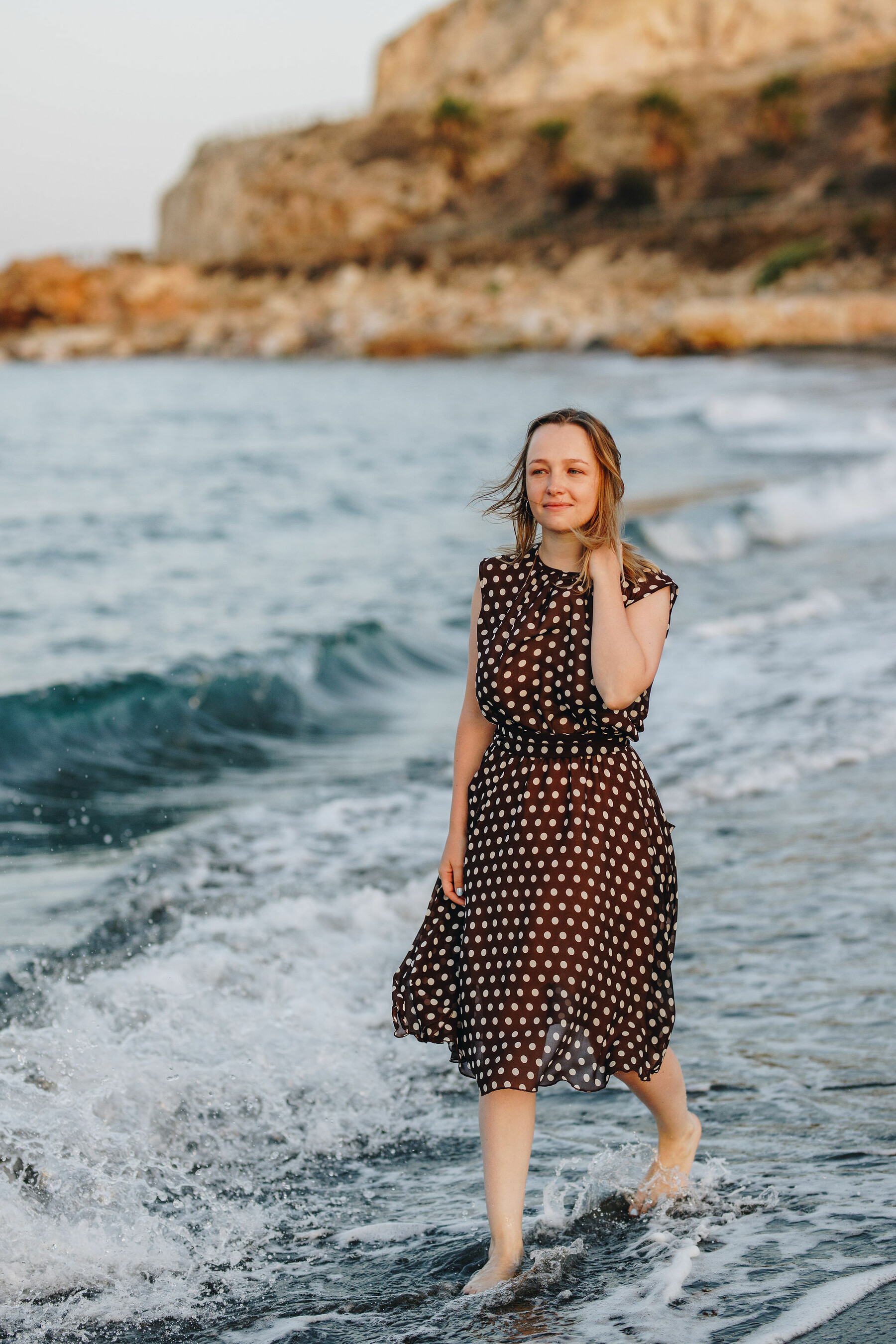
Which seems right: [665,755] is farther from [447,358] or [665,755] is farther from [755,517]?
[447,358]

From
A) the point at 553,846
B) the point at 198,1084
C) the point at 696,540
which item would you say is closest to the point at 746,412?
the point at 696,540

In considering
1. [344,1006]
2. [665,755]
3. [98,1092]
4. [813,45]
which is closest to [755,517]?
[665,755]

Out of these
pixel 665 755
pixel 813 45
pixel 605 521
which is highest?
pixel 813 45

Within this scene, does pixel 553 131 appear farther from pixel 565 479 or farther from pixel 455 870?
pixel 455 870

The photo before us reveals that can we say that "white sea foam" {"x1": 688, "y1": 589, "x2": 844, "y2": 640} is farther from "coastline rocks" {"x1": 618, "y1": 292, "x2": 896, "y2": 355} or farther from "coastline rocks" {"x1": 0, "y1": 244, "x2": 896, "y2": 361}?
"coastline rocks" {"x1": 0, "y1": 244, "x2": 896, "y2": 361}

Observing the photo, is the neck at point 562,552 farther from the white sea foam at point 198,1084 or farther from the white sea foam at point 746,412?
the white sea foam at point 746,412

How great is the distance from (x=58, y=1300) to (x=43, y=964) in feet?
5.72

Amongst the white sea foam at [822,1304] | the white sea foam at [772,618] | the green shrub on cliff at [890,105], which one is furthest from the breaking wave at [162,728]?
the green shrub on cliff at [890,105]

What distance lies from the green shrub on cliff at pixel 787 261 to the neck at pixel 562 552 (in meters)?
47.5

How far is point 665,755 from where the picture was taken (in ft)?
20.9

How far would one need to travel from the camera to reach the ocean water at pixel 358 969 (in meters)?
2.63

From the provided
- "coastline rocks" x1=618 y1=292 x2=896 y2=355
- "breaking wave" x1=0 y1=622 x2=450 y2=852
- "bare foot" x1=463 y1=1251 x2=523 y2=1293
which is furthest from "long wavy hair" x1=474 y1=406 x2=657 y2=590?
"coastline rocks" x1=618 y1=292 x2=896 y2=355

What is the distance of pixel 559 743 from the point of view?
2.55 m

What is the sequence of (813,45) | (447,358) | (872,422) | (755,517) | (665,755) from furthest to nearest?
(813,45) → (447,358) → (872,422) → (755,517) → (665,755)
